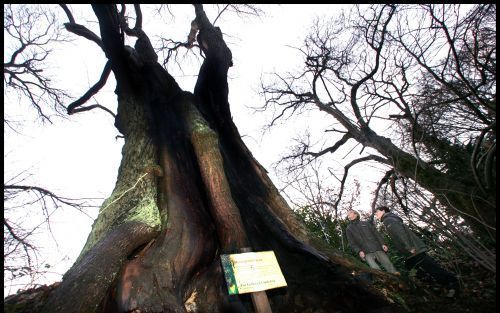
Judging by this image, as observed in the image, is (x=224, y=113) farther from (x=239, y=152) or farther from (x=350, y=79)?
(x=350, y=79)

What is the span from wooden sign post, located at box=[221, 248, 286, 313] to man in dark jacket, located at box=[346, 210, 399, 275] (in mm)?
3295

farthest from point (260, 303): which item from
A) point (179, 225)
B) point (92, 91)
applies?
point (92, 91)

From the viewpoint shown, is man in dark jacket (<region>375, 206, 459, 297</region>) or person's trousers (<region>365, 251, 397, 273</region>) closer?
man in dark jacket (<region>375, 206, 459, 297</region>)

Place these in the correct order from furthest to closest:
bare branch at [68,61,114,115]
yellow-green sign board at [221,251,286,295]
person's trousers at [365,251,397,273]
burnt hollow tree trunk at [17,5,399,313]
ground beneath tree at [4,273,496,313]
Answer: bare branch at [68,61,114,115] < person's trousers at [365,251,397,273] < ground beneath tree at [4,273,496,313] < yellow-green sign board at [221,251,286,295] < burnt hollow tree trunk at [17,5,399,313]

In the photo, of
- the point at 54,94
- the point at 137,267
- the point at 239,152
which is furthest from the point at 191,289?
the point at 54,94

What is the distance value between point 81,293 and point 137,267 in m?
0.51

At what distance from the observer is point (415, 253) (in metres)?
4.30

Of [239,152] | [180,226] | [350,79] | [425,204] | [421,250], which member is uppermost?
[350,79]

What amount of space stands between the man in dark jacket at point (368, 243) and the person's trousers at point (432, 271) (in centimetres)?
67

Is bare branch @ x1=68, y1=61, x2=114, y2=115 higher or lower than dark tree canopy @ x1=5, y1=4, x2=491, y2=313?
higher

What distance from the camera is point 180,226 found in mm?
3098

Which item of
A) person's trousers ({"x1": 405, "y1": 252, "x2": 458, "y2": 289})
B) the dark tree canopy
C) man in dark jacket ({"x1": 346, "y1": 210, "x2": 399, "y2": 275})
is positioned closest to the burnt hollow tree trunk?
the dark tree canopy

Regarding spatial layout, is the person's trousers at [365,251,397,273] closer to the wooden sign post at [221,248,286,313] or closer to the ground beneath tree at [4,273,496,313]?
the ground beneath tree at [4,273,496,313]

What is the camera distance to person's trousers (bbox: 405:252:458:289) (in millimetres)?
3781
